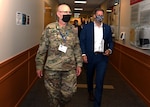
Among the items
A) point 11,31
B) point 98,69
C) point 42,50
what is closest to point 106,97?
point 98,69

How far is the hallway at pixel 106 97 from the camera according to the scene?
442 centimetres

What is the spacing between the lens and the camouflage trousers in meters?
3.31

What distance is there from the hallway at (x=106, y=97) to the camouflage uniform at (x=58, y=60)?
1.04 metres

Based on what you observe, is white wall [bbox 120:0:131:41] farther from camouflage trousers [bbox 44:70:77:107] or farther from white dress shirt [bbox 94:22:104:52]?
camouflage trousers [bbox 44:70:77:107]

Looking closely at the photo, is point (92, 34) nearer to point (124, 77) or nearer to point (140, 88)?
point (140, 88)

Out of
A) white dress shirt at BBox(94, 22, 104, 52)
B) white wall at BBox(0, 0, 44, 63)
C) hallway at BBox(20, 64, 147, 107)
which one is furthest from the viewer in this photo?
hallway at BBox(20, 64, 147, 107)

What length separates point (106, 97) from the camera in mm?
4891

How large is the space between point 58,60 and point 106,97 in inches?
79.3

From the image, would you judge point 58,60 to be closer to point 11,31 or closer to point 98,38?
point 11,31

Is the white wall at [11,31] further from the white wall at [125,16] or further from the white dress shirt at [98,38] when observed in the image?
the white wall at [125,16]

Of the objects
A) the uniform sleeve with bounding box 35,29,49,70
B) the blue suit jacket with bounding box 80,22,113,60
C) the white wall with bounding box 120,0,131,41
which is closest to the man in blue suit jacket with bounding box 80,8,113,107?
the blue suit jacket with bounding box 80,22,113,60

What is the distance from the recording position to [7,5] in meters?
3.34

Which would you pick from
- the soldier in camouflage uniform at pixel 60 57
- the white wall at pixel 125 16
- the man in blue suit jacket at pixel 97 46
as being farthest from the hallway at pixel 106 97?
the white wall at pixel 125 16

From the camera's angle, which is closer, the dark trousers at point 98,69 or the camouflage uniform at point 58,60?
the camouflage uniform at point 58,60
